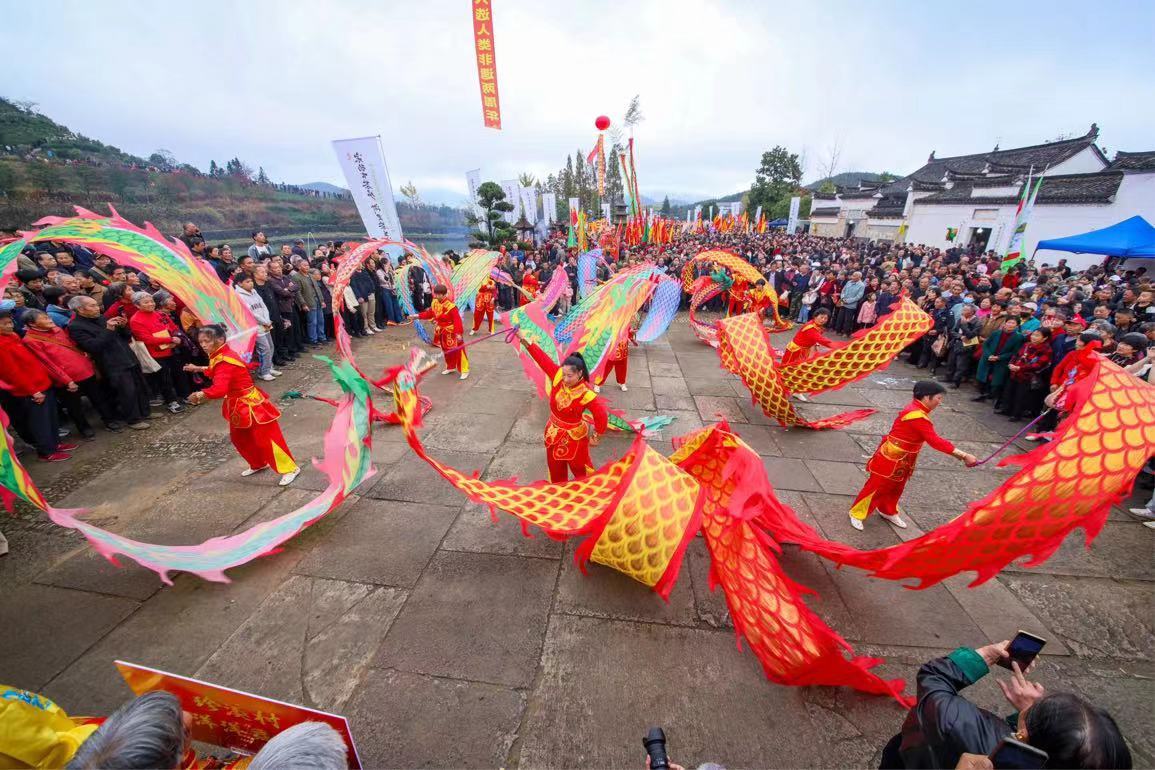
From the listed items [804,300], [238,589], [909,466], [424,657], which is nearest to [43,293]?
[238,589]

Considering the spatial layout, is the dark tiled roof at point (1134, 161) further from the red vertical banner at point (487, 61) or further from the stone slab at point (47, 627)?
the stone slab at point (47, 627)

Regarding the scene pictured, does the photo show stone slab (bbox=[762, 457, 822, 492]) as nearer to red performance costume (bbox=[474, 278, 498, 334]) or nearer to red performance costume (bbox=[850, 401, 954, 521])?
red performance costume (bbox=[850, 401, 954, 521])

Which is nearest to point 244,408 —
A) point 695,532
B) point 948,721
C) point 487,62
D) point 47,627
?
point 47,627

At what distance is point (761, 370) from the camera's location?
17.7 feet

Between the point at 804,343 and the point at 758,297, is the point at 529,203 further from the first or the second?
the point at 804,343

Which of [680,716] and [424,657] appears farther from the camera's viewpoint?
[424,657]

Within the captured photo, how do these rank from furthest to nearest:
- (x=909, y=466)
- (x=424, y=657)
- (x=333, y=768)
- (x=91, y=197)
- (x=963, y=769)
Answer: (x=91, y=197), (x=909, y=466), (x=424, y=657), (x=963, y=769), (x=333, y=768)

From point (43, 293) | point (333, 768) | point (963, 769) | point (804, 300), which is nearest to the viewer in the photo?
point (333, 768)

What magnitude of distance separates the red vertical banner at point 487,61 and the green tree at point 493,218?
320 inches

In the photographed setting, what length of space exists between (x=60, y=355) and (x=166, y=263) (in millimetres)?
2006

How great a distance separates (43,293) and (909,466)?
925cm

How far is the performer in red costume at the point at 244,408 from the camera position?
150 inches

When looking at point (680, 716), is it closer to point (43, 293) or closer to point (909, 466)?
point (909, 466)

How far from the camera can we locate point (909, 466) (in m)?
3.64
